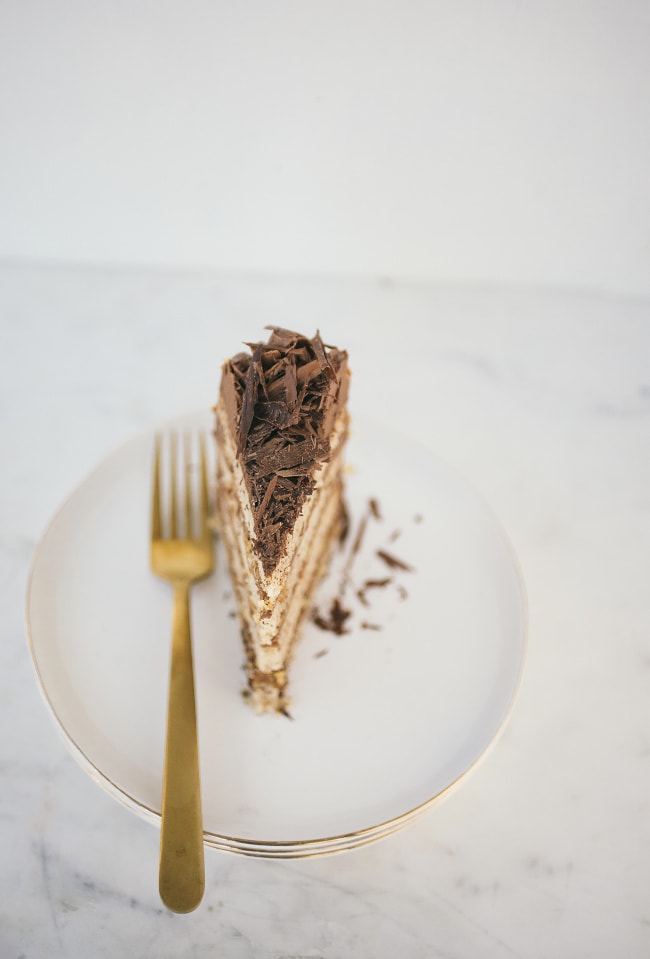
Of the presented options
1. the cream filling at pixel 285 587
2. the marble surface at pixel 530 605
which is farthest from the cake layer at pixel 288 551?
the marble surface at pixel 530 605

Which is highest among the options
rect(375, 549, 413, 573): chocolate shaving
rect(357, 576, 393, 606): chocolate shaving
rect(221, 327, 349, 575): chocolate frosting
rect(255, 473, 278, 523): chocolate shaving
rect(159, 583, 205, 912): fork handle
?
rect(221, 327, 349, 575): chocolate frosting

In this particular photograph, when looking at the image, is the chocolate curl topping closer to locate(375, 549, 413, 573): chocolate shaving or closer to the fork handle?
the fork handle

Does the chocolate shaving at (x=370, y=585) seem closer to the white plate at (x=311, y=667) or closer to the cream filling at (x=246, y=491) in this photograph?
the white plate at (x=311, y=667)

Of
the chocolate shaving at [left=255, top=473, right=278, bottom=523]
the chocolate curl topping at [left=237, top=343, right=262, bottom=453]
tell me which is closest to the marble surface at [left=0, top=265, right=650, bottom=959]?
the chocolate shaving at [left=255, top=473, right=278, bottom=523]

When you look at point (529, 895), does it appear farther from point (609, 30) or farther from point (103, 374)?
point (609, 30)

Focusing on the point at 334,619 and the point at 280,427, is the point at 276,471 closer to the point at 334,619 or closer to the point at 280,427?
the point at 280,427

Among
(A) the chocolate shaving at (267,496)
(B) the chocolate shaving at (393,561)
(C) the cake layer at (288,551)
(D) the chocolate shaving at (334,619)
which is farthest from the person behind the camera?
(B) the chocolate shaving at (393,561)
